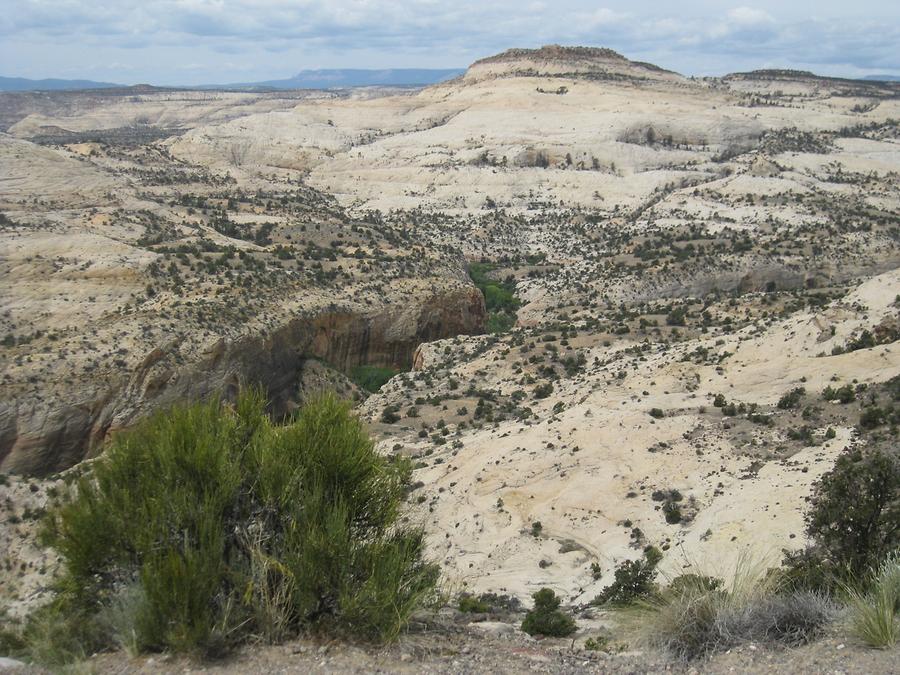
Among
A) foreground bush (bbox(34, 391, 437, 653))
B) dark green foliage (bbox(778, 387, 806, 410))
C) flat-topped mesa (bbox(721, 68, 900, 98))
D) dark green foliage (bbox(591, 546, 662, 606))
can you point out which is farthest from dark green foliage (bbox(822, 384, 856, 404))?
flat-topped mesa (bbox(721, 68, 900, 98))

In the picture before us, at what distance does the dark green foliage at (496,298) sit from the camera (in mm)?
42362

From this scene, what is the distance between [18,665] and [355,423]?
3989mm

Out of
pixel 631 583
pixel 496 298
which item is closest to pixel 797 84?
pixel 496 298

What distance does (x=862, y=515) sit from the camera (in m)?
9.95

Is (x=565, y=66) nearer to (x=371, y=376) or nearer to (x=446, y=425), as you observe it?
(x=371, y=376)

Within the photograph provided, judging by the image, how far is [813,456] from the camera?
15.9 metres

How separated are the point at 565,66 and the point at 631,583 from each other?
111 meters

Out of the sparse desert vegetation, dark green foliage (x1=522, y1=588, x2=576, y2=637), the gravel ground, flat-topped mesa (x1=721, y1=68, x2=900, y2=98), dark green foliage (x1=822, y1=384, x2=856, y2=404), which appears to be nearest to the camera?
the gravel ground

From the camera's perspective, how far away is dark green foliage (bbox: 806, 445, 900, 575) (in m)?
9.84

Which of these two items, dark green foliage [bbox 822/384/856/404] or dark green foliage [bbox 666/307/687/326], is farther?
dark green foliage [bbox 666/307/687/326]

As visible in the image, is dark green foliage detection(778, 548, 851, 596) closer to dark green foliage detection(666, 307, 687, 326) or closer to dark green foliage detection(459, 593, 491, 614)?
dark green foliage detection(459, 593, 491, 614)

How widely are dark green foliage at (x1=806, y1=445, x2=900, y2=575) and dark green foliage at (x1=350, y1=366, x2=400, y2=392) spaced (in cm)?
2345

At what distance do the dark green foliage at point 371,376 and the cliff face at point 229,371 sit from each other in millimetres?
334

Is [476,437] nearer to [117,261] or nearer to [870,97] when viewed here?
[117,261]
